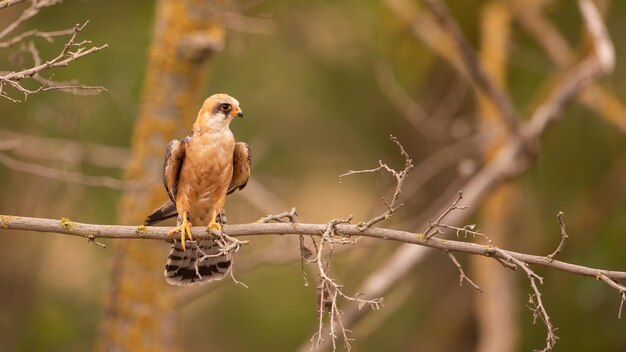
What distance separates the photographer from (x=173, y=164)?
4598 mm

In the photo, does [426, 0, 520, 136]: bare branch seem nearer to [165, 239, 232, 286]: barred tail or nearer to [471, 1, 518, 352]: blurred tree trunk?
[471, 1, 518, 352]: blurred tree trunk

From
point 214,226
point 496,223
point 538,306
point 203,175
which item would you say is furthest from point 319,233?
point 496,223

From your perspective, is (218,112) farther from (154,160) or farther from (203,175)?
(154,160)

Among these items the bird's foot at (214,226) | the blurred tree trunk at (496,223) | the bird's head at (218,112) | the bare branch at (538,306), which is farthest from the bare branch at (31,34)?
the blurred tree trunk at (496,223)

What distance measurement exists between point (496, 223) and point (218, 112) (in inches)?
196

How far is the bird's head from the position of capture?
4.46 m

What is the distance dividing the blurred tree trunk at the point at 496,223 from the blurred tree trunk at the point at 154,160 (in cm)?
297

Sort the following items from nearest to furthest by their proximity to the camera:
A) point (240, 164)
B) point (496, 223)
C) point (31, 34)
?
1. point (31, 34)
2. point (240, 164)
3. point (496, 223)

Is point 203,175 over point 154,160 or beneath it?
beneath

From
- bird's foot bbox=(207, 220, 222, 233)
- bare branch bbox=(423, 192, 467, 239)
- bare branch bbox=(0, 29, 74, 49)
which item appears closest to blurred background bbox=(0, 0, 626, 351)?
bird's foot bbox=(207, 220, 222, 233)

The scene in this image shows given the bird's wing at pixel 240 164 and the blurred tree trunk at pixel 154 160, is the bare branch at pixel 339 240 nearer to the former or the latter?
the bird's wing at pixel 240 164

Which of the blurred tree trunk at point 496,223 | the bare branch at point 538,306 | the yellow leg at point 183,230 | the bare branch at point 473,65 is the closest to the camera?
the bare branch at point 538,306

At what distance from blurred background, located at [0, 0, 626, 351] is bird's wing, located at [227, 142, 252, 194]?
2.16 meters

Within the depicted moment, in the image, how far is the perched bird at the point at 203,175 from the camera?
14.7ft
